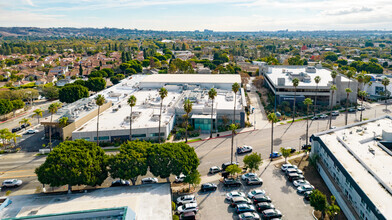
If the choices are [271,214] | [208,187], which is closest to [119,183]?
[208,187]

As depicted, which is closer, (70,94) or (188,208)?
(188,208)

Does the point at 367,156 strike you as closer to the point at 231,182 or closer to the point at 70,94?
the point at 231,182

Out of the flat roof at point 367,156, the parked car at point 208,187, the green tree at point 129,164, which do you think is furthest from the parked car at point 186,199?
the flat roof at point 367,156

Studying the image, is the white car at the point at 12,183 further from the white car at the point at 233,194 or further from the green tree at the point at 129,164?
the white car at the point at 233,194

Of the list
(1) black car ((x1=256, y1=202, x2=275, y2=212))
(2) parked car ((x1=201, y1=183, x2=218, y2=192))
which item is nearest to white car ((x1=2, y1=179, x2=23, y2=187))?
(2) parked car ((x1=201, y1=183, x2=218, y2=192))

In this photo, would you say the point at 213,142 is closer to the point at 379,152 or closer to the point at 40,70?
the point at 379,152

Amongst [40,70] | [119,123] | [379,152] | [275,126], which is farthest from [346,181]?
[40,70]

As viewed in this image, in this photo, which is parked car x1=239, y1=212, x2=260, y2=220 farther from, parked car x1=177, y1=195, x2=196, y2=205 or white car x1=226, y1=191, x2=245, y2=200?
parked car x1=177, y1=195, x2=196, y2=205
